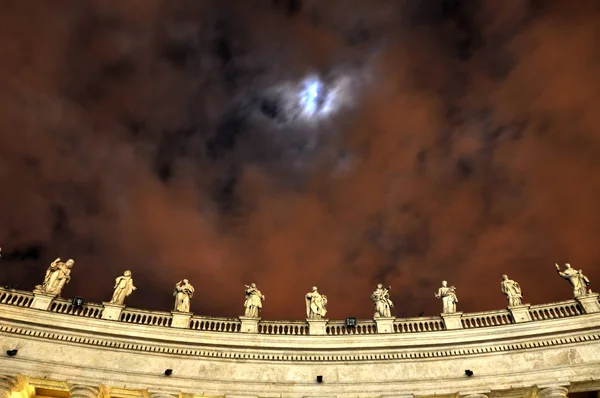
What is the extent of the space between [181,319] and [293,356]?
266 inches

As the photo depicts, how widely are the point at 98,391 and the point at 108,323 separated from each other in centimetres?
385

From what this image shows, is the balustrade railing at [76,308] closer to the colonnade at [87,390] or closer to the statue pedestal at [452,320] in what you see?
the colonnade at [87,390]

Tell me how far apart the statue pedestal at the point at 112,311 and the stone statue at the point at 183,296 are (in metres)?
3.09

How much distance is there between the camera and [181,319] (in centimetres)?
2944

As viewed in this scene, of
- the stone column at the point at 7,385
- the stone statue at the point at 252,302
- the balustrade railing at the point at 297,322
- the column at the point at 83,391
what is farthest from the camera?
the stone statue at the point at 252,302

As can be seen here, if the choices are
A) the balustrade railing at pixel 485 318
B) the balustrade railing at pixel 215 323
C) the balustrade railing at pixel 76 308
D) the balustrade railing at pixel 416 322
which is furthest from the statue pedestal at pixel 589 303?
the balustrade railing at pixel 76 308

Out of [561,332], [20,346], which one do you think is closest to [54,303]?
[20,346]

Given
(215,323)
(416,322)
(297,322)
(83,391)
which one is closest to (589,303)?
(416,322)

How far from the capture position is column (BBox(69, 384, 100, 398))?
80.8ft

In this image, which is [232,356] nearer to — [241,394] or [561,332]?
[241,394]

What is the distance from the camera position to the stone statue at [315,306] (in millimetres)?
30469

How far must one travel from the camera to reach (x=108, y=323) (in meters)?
27.9

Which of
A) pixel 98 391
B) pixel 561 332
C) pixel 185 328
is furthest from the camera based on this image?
pixel 185 328

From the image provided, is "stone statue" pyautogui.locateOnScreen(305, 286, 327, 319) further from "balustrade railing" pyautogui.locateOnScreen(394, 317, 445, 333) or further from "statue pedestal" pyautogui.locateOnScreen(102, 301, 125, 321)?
"statue pedestal" pyautogui.locateOnScreen(102, 301, 125, 321)
